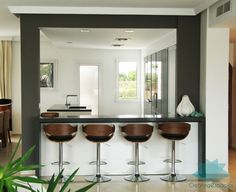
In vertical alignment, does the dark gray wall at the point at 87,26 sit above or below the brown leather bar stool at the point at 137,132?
above

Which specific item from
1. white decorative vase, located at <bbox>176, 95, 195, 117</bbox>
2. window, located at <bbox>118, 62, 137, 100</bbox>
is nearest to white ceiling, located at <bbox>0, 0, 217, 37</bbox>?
white decorative vase, located at <bbox>176, 95, 195, 117</bbox>

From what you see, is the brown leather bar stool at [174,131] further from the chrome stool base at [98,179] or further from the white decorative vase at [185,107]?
the chrome stool base at [98,179]

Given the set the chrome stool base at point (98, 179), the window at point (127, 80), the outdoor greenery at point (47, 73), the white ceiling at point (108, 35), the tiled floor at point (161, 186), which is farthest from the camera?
the window at point (127, 80)

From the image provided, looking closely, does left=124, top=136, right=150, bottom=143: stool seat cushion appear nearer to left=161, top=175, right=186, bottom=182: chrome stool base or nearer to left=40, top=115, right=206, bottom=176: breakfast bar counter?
left=40, top=115, right=206, bottom=176: breakfast bar counter

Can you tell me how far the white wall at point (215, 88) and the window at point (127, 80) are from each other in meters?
5.22

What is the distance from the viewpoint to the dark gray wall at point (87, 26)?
596cm

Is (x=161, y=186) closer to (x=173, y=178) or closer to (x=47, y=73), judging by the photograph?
(x=173, y=178)

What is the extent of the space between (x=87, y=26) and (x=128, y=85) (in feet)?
17.2

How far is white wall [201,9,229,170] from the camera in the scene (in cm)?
591

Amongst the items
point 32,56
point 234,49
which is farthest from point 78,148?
point 234,49

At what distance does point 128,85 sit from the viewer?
1121 centimetres

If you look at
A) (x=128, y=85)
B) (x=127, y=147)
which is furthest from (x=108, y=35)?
(x=128, y=85)

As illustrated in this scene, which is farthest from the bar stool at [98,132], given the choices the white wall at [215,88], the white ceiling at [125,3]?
the white ceiling at [125,3]

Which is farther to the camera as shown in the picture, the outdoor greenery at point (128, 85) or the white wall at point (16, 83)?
the outdoor greenery at point (128, 85)
